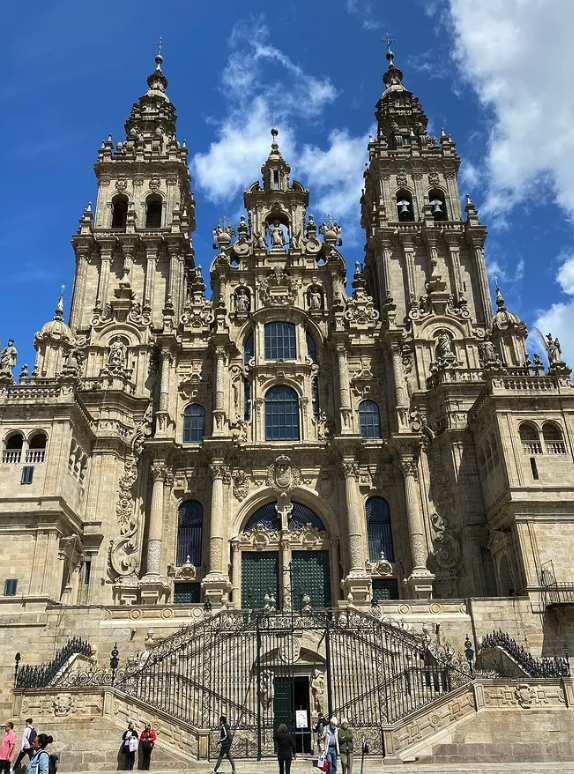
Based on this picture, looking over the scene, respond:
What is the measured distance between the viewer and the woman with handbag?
15914 mm

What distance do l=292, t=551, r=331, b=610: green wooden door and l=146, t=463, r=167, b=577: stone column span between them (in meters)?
6.02

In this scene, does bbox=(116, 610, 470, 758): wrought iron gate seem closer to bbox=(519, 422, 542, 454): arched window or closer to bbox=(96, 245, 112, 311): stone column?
bbox=(519, 422, 542, 454): arched window

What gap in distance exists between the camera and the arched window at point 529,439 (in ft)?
88.6

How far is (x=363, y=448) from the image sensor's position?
32219 millimetres

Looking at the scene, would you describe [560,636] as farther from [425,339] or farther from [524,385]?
[425,339]

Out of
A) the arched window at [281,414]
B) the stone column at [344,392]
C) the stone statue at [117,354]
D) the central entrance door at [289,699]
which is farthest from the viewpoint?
the arched window at [281,414]

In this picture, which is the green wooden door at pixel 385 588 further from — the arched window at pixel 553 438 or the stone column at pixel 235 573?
the arched window at pixel 553 438

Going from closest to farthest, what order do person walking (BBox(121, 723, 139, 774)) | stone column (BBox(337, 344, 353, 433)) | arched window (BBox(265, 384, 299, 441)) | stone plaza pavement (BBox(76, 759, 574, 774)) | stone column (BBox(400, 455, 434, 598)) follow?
stone plaza pavement (BBox(76, 759, 574, 774))
person walking (BBox(121, 723, 139, 774))
stone column (BBox(400, 455, 434, 598))
stone column (BBox(337, 344, 353, 433))
arched window (BBox(265, 384, 299, 441))


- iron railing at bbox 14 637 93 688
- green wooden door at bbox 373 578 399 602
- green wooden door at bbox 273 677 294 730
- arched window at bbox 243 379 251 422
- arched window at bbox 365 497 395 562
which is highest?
arched window at bbox 243 379 251 422

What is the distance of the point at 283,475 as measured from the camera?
105 feet

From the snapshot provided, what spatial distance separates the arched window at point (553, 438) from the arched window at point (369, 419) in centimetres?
831

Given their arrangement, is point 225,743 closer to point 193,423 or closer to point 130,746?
point 130,746

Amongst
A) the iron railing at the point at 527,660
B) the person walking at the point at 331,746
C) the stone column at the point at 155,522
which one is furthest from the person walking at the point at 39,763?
the stone column at the point at 155,522

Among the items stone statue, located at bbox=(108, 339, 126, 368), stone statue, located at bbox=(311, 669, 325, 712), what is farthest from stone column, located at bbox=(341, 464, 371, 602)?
stone statue, located at bbox=(108, 339, 126, 368)
